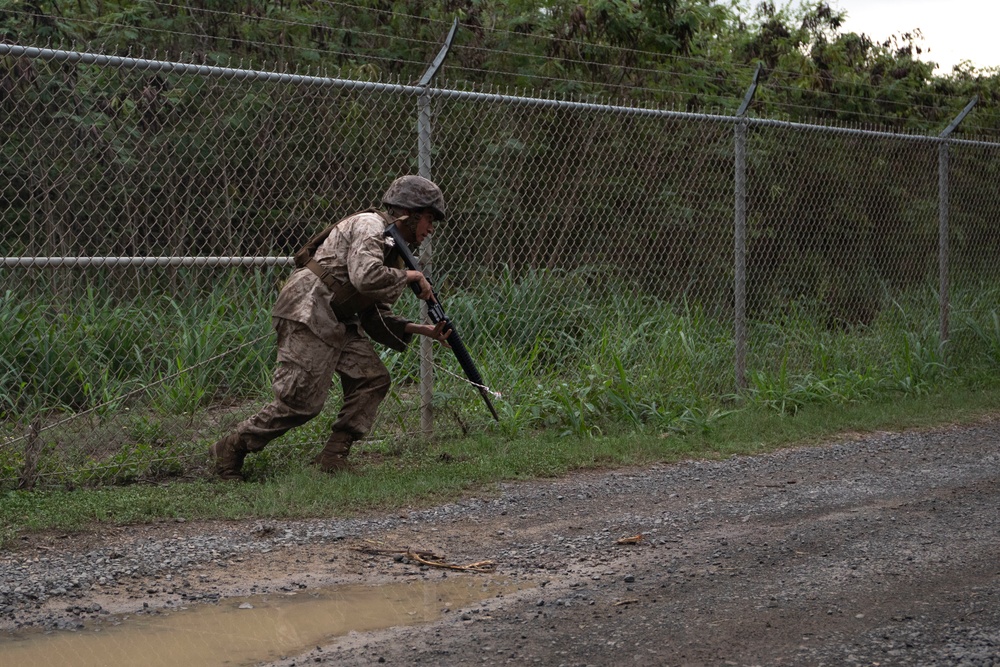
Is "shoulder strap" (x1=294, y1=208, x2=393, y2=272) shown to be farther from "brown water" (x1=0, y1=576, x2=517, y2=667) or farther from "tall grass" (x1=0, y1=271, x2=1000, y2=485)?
"brown water" (x1=0, y1=576, x2=517, y2=667)

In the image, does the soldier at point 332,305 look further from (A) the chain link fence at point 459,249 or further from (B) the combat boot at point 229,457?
(A) the chain link fence at point 459,249

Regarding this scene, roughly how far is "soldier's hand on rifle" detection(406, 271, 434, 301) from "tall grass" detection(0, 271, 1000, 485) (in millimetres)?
1118

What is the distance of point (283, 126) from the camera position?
7281 millimetres

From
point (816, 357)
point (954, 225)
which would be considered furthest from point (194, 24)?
point (954, 225)

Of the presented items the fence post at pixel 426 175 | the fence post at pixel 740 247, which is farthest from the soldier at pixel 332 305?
the fence post at pixel 740 247

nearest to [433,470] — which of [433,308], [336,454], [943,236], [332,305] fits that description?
[336,454]

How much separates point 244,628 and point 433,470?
8.02 ft

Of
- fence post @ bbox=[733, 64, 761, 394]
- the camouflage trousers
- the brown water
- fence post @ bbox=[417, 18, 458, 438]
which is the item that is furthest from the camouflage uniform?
fence post @ bbox=[733, 64, 761, 394]

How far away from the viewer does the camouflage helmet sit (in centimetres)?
591

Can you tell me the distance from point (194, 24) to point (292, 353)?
4627mm

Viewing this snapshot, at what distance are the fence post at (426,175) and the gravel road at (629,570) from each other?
104 centimetres

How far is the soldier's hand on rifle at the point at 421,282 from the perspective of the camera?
5.82 meters

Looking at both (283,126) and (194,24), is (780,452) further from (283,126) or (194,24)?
(194,24)

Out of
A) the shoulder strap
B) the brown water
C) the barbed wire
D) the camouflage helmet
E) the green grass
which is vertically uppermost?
the camouflage helmet
